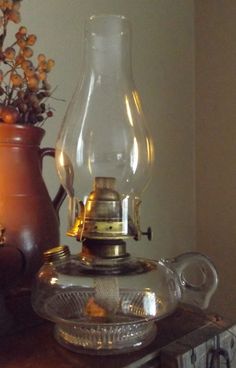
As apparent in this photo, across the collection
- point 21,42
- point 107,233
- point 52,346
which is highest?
point 21,42

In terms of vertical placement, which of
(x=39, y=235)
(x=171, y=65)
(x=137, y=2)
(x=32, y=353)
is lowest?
(x=32, y=353)

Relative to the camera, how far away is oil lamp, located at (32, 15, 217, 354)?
0.52 metres

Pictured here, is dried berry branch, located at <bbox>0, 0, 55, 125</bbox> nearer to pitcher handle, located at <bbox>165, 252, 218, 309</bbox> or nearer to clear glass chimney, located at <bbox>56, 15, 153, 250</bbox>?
clear glass chimney, located at <bbox>56, 15, 153, 250</bbox>

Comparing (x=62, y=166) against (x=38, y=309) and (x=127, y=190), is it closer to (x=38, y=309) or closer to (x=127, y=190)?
(x=127, y=190)

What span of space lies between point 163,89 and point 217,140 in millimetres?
235

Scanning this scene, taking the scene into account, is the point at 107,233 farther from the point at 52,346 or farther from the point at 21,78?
→ the point at 21,78

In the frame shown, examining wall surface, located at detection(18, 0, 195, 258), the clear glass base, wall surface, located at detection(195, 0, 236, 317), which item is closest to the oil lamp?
the clear glass base

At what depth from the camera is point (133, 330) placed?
0.52 metres

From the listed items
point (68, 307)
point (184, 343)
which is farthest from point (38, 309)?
point (184, 343)

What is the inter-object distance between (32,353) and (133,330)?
115mm

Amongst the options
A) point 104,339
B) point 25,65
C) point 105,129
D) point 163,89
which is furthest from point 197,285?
point 163,89

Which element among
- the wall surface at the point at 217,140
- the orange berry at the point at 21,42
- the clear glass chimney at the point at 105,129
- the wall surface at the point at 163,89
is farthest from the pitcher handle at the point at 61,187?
the wall surface at the point at 217,140

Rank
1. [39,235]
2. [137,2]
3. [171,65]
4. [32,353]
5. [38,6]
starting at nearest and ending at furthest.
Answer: [32,353] → [39,235] → [38,6] → [137,2] → [171,65]

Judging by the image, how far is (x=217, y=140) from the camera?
139 centimetres
